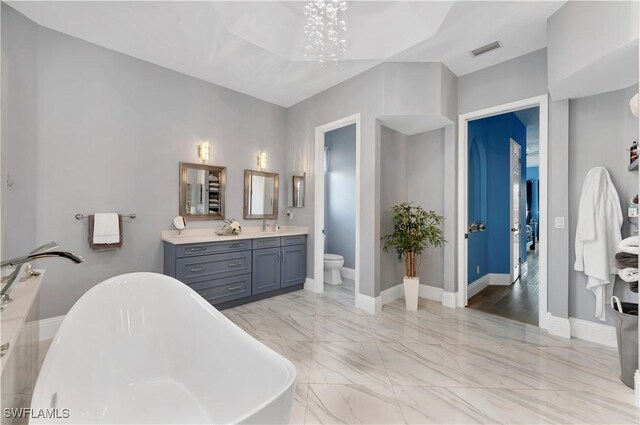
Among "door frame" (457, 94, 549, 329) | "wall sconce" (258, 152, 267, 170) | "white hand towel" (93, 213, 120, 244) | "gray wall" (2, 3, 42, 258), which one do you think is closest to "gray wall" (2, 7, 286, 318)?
"gray wall" (2, 3, 42, 258)

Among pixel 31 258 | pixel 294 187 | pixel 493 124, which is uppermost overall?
pixel 493 124

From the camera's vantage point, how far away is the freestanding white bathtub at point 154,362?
1324mm

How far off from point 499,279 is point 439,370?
3.11 metres

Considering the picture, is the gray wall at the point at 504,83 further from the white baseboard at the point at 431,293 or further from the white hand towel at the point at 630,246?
the white baseboard at the point at 431,293

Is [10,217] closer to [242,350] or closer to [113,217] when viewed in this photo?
[113,217]

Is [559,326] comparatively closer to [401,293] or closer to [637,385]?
[637,385]

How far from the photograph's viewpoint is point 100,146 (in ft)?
9.19

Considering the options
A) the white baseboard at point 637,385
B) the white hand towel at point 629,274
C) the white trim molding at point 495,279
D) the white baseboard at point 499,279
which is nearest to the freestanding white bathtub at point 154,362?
the white baseboard at point 637,385

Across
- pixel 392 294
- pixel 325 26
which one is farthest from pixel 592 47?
pixel 392 294

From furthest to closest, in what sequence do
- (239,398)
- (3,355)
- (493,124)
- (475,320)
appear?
(493,124) → (475,320) → (239,398) → (3,355)

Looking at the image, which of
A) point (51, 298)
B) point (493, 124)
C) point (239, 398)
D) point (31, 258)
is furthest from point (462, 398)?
point (493, 124)

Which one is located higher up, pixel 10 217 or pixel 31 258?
pixel 10 217

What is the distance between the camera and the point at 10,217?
2.34 m

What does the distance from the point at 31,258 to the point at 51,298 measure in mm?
2049
